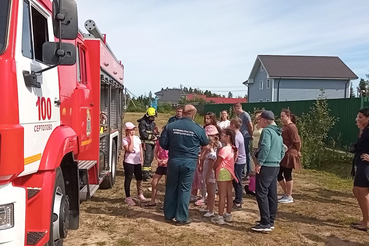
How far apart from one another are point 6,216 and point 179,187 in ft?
11.1

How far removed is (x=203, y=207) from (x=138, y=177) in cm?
126

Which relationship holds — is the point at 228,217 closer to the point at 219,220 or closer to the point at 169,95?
the point at 219,220

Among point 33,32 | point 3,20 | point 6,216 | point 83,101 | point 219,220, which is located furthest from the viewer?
point 219,220

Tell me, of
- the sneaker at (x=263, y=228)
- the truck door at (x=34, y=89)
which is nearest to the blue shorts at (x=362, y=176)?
the sneaker at (x=263, y=228)

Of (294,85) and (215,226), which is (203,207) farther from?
(294,85)

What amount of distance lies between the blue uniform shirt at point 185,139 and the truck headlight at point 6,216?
3.24 metres

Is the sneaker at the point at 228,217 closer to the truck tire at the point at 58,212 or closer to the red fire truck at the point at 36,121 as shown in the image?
the red fire truck at the point at 36,121

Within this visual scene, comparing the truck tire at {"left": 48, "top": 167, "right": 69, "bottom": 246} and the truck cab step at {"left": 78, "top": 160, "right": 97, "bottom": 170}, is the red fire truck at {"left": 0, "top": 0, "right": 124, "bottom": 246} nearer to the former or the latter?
the truck tire at {"left": 48, "top": 167, "right": 69, "bottom": 246}

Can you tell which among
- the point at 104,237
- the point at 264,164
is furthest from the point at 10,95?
Answer: the point at 264,164

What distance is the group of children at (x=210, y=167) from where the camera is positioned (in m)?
6.02

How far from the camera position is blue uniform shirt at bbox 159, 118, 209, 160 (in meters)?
5.87

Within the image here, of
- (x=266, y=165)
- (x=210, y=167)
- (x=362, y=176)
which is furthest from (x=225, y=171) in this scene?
(x=362, y=176)

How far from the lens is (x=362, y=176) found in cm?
571

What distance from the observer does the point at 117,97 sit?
952cm
